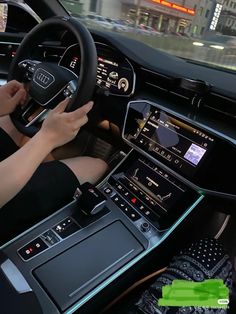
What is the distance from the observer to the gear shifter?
1.32 meters

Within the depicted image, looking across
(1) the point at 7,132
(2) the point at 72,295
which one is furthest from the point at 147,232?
(1) the point at 7,132

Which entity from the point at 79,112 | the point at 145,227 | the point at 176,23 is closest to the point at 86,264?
the point at 145,227

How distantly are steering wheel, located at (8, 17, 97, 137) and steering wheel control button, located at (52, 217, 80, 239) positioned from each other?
31 cm

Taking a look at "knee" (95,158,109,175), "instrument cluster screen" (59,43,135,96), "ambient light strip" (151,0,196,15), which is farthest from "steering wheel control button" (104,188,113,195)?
"ambient light strip" (151,0,196,15)

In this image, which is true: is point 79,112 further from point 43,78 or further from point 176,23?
point 176,23

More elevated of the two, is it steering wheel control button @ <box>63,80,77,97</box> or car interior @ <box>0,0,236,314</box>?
steering wheel control button @ <box>63,80,77,97</box>

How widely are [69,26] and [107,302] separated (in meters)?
0.84

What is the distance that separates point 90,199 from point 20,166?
355mm

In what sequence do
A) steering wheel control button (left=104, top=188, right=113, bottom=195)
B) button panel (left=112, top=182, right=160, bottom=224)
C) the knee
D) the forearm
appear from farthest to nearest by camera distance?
the knee → steering wheel control button (left=104, top=188, right=113, bottom=195) → button panel (left=112, top=182, right=160, bottom=224) → the forearm

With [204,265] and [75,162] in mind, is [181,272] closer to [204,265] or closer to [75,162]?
[204,265]

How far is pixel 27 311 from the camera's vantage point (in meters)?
0.90

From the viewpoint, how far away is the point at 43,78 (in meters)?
1.26

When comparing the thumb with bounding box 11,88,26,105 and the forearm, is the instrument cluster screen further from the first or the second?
the forearm
